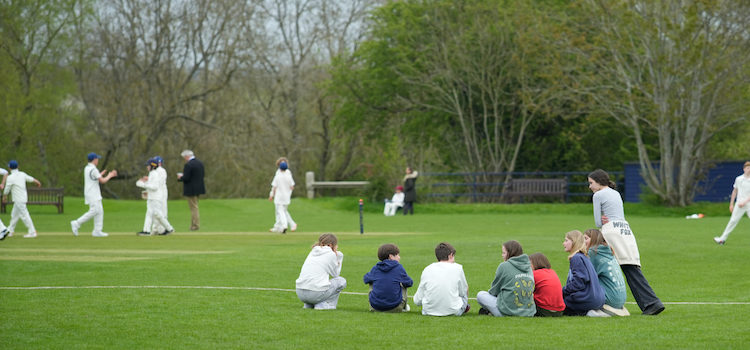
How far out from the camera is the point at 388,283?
11.7 m

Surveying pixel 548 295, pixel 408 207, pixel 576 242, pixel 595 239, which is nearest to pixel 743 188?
pixel 595 239

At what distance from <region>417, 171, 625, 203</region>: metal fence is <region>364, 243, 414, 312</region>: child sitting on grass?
3083 cm

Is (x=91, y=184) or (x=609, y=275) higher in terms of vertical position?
(x=91, y=184)

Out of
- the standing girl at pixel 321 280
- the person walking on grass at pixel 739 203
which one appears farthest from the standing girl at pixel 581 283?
the person walking on grass at pixel 739 203

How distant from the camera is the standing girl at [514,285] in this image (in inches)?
433

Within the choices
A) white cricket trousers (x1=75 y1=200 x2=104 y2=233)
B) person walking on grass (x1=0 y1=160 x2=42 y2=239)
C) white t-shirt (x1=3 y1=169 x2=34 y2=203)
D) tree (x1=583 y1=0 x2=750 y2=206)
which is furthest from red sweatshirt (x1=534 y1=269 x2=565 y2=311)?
tree (x1=583 y1=0 x2=750 y2=206)

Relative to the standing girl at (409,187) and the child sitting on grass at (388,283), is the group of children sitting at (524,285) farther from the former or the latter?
the standing girl at (409,187)

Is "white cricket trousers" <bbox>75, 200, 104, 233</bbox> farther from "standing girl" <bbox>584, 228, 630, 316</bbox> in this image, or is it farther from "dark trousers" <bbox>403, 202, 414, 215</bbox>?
"standing girl" <bbox>584, 228, 630, 316</bbox>

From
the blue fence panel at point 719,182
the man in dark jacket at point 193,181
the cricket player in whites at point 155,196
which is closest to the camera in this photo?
the cricket player in whites at point 155,196

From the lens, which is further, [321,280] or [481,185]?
[481,185]

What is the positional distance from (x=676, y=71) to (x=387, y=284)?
27380mm

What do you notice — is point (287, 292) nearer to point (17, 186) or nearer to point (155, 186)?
point (155, 186)

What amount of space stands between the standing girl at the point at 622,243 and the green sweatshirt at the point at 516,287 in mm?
1206

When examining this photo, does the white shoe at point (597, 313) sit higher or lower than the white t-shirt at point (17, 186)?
lower
